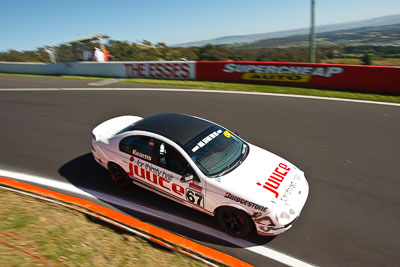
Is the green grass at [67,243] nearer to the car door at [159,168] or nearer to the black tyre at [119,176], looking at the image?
the car door at [159,168]

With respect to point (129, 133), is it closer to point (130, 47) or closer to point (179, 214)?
point (179, 214)

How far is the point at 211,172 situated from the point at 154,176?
3.61 ft

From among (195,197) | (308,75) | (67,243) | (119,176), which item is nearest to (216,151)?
(195,197)

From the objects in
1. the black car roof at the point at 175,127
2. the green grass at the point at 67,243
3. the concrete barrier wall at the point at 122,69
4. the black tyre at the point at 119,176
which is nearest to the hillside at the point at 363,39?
the concrete barrier wall at the point at 122,69

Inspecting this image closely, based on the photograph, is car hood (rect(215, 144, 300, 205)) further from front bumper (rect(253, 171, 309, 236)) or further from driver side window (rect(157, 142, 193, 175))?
driver side window (rect(157, 142, 193, 175))

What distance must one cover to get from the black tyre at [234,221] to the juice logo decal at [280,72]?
10.3 meters

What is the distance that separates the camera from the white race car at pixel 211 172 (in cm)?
416

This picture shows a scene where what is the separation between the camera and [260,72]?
→ 13.9 metres

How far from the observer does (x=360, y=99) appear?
11133 millimetres

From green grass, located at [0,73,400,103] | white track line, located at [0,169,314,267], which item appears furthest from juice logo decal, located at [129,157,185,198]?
green grass, located at [0,73,400,103]

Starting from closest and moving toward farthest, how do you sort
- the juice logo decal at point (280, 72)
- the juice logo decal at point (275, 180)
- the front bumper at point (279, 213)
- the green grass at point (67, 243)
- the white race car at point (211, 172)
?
the green grass at point (67, 243) < the front bumper at point (279, 213) < the white race car at point (211, 172) < the juice logo decal at point (275, 180) < the juice logo decal at point (280, 72)

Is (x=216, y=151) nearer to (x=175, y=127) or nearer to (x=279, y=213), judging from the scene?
(x=175, y=127)

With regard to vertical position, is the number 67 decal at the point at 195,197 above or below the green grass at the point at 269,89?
below

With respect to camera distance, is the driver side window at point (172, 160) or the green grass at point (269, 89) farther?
the green grass at point (269, 89)
